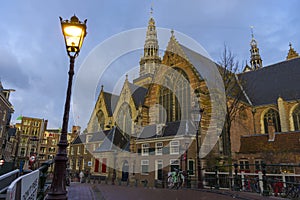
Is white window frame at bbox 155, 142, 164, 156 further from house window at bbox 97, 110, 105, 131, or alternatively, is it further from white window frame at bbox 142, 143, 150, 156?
house window at bbox 97, 110, 105, 131

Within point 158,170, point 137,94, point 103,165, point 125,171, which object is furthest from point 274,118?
point 103,165

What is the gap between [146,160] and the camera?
25.3 m

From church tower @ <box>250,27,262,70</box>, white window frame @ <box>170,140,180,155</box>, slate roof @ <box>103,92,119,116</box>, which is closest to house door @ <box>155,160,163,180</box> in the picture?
white window frame @ <box>170,140,180,155</box>

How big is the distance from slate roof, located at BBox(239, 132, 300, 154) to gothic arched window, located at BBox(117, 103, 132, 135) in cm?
1839

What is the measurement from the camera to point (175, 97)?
28500 mm

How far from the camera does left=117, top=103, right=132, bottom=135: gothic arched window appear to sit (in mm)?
36750

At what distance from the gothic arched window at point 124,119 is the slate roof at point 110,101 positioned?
241 inches

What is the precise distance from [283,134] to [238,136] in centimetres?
559

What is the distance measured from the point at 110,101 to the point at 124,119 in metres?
12.9

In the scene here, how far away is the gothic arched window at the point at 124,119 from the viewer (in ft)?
121

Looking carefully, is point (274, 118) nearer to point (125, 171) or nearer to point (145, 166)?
point (145, 166)

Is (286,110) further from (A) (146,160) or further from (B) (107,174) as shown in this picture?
(B) (107,174)

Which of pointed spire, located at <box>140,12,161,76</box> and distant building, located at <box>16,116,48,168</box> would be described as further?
distant building, located at <box>16,116,48,168</box>

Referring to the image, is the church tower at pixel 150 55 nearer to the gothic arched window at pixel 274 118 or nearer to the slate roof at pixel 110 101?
the slate roof at pixel 110 101
